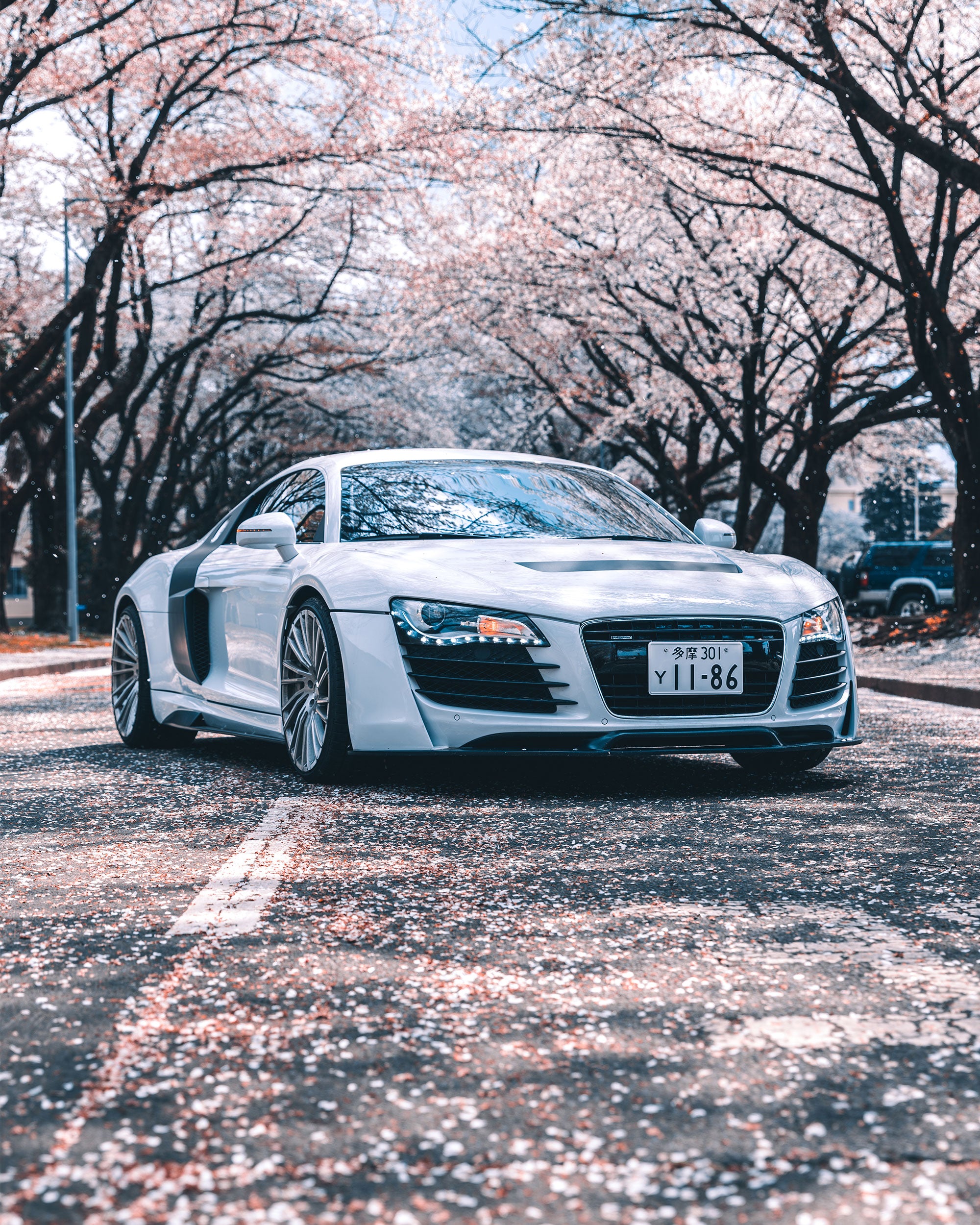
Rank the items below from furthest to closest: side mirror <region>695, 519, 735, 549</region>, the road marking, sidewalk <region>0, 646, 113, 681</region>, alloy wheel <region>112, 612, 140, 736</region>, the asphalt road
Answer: sidewalk <region>0, 646, 113, 681</region>, alloy wheel <region>112, 612, 140, 736</region>, side mirror <region>695, 519, 735, 549</region>, the road marking, the asphalt road

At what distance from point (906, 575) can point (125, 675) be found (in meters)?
27.3

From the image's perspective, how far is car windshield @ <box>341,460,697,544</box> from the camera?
6.88 metres

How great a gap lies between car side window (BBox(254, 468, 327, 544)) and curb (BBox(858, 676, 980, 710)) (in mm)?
6078

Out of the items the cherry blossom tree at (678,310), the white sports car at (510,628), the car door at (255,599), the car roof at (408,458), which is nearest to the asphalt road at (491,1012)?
the white sports car at (510,628)

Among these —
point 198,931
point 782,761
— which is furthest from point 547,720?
point 198,931

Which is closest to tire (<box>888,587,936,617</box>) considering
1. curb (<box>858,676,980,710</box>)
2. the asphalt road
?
curb (<box>858,676,980,710</box>)

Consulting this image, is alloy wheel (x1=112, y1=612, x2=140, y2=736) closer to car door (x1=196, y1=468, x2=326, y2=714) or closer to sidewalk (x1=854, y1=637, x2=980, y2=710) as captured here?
car door (x1=196, y1=468, x2=326, y2=714)

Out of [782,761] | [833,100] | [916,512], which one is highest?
[833,100]

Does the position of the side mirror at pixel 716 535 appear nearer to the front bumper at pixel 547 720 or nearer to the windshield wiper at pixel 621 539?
the windshield wiper at pixel 621 539

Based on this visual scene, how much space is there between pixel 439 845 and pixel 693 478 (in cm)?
2825

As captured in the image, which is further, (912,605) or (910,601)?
(912,605)

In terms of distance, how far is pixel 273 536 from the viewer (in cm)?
689

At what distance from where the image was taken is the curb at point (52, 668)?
680 inches

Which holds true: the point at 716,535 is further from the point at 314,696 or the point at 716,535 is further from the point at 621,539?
the point at 314,696
